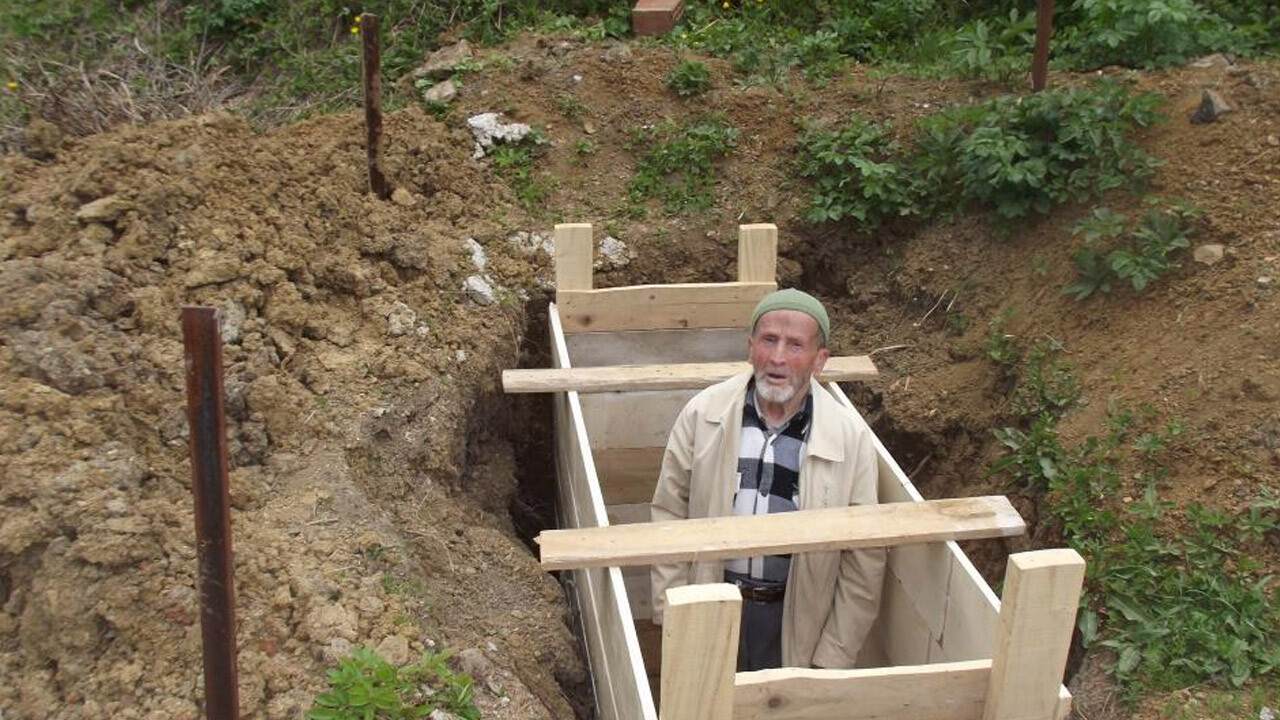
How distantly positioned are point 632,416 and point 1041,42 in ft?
9.20

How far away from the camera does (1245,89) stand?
5.08 m

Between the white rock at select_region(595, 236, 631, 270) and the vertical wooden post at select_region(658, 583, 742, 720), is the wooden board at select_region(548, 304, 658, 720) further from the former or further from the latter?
the white rock at select_region(595, 236, 631, 270)

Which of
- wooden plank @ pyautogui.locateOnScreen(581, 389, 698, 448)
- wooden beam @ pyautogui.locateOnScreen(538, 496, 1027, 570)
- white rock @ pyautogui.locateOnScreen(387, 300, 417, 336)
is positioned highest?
white rock @ pyautogui.locateOnScreen(387, 300, 417, 336)

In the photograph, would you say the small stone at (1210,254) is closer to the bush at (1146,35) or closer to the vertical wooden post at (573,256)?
the bush at (1146,35)

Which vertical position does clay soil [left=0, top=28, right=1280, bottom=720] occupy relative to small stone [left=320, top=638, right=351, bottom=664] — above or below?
above

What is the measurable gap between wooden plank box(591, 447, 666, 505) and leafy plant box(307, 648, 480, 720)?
184cm

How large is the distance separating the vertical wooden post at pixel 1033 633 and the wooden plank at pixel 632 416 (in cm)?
232

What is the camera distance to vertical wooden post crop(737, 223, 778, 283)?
16.1 feet

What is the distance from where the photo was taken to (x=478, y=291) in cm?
505

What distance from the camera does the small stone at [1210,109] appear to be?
4957 millimetres

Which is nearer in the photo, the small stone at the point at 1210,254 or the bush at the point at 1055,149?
the small stone at the point at 1210,254

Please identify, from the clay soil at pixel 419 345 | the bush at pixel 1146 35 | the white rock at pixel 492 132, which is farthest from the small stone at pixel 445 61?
the bush at pixel 1146 35

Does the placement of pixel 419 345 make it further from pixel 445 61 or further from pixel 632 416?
pixel 445 61

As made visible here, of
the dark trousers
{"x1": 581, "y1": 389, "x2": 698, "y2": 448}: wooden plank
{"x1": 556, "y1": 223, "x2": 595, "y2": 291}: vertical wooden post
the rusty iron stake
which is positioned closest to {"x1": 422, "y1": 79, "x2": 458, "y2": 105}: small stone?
{"x1": 556, "y1": 223, "x2": 595, "y2": 291}: vertical wooden post
